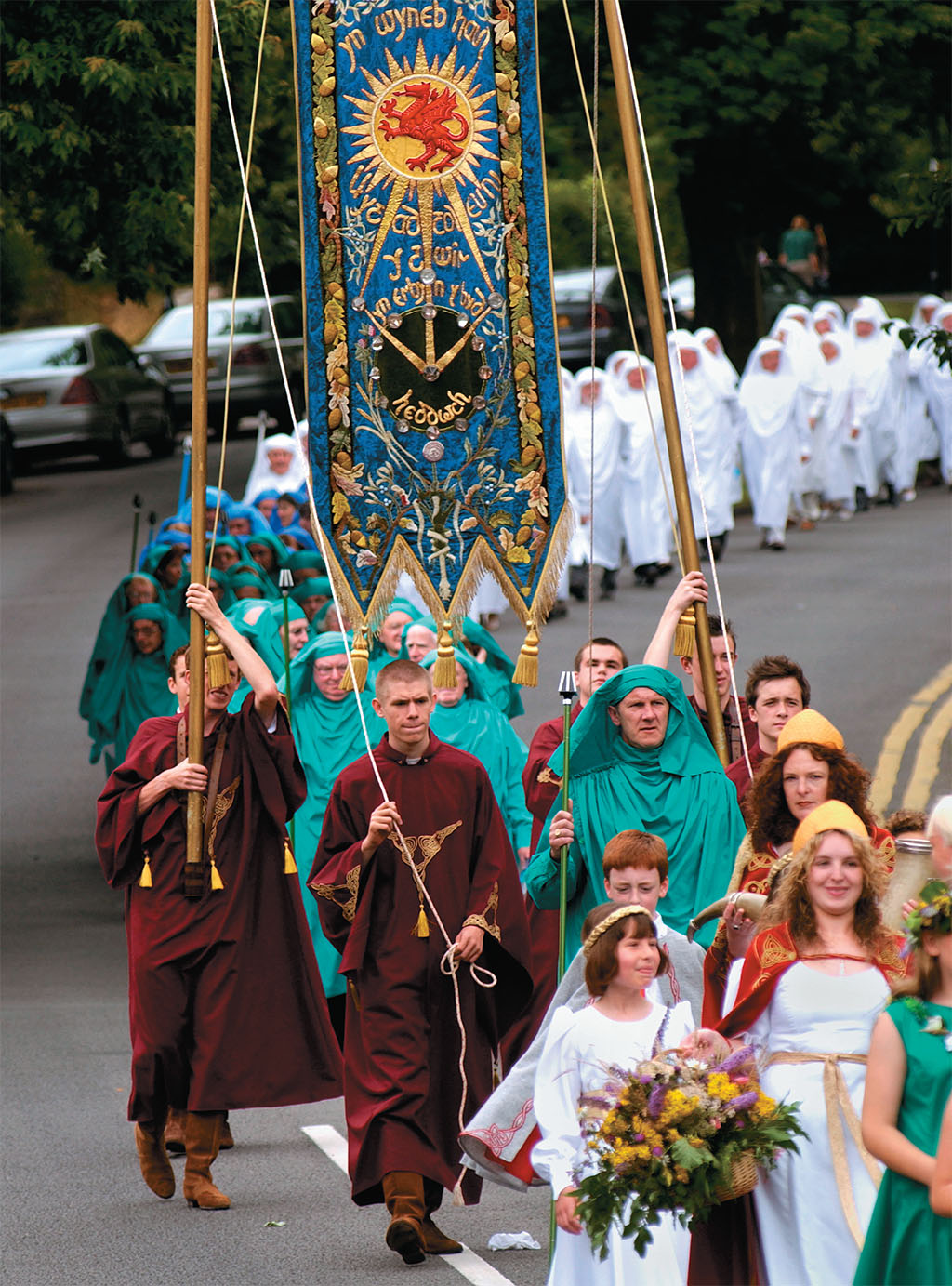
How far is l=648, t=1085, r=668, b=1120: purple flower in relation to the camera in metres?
5.80

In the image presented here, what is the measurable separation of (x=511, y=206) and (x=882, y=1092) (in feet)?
15.4

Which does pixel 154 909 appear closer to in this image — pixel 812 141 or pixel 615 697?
pixel 615 697

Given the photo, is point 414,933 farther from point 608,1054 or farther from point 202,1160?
point 608,1054

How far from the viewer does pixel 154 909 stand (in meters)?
9.13

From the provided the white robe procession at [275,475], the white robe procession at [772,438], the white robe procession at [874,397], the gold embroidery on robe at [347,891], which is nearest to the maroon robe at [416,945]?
the gold embroidery on robe at [347,891]

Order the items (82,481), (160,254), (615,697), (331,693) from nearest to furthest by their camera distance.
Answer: (615,697)
(331,693)
(160,254)
(82,481)

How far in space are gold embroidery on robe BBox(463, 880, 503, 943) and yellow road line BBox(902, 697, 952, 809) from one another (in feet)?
20.5

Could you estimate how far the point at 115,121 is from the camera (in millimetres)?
14586

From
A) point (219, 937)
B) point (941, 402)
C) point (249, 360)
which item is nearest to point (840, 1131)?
point (219, 937)

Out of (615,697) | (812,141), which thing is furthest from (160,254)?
(812,141)

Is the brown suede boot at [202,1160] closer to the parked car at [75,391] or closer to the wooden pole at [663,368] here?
the wooden pole at [663,368]

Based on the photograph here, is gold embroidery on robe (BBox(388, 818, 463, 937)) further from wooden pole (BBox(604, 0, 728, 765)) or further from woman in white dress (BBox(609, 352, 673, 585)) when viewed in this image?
woman in white dress (BBox(609, 352, 673, 585))

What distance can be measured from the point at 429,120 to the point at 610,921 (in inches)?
141

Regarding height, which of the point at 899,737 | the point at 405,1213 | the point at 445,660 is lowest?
the point at 899,737
